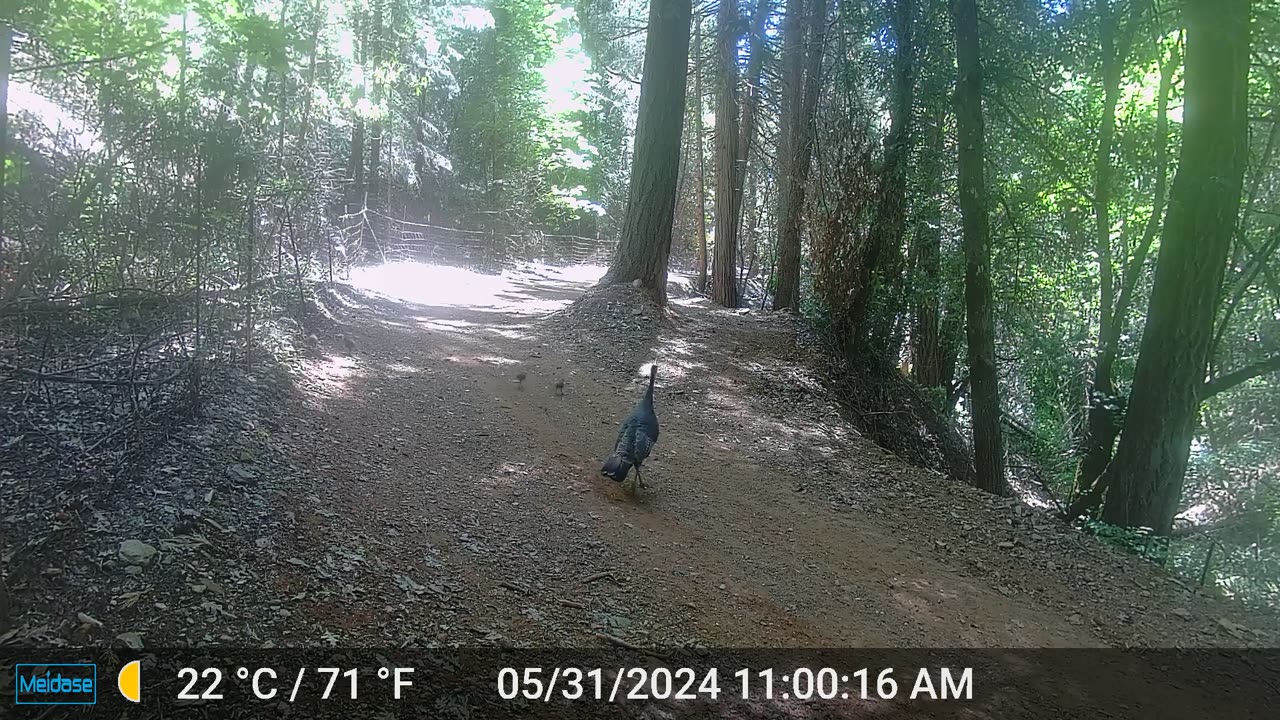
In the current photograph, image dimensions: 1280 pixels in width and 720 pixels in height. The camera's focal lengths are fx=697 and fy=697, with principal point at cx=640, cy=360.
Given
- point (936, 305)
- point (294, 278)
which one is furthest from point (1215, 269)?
point (294, 278)

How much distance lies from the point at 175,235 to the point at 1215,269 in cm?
926

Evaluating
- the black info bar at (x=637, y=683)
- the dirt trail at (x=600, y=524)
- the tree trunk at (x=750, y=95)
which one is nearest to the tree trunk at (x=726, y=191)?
the tree trunk at (x=750, y=95)

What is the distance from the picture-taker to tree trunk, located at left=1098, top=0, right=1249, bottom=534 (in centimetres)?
682

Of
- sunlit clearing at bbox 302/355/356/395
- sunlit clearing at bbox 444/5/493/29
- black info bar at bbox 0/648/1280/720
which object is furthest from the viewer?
sunlit clearing at bbox 444/5/493/29

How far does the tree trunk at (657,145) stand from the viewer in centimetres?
1142

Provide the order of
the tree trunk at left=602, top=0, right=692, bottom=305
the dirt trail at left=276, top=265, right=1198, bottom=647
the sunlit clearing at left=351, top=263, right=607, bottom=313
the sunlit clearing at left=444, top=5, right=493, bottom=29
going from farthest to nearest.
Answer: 1. the sunlit clearing at left=444, top=5, right=493, bottom=29
2. the sunlit clearing at left=351, top=263, right=607, bottom=313
3. the tree trunk at left=602, top=0, right=692, bottom=305
4. the dirt trail at left=276, top=265, right=1198, bottom=647

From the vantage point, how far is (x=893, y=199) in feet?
30.5

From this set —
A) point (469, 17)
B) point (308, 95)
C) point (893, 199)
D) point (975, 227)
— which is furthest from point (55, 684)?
point (469, 17)

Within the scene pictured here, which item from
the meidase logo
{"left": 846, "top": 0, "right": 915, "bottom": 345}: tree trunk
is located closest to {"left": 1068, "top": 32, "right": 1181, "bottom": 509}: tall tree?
{"left": 846, "top": 0, "right": 915, "bottom": 345}: tree trunk

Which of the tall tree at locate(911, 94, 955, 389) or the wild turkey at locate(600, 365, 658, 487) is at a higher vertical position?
the tall tree at locate(911, 94, 955, 389)

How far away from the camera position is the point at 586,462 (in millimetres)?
6227

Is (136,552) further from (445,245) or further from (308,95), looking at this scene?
(445,245)

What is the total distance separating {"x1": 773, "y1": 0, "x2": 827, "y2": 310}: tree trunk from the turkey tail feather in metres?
7.40

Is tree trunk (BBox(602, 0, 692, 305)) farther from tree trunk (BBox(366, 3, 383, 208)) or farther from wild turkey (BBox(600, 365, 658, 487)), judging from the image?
tree trunk (BBox(366, 3, 383, 208))
